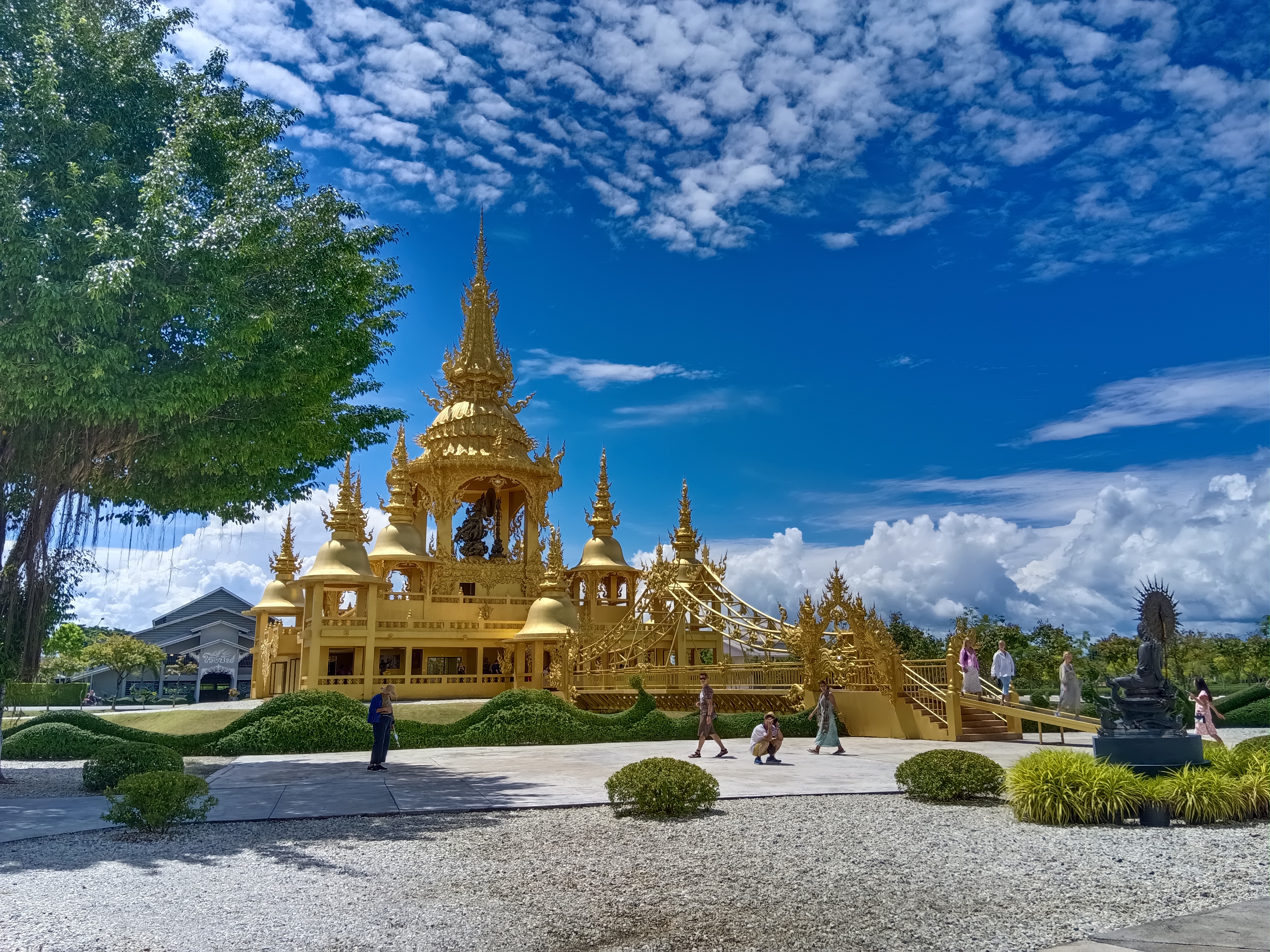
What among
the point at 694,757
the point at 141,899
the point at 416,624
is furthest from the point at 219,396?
the point at 416,624

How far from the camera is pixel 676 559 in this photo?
112ft

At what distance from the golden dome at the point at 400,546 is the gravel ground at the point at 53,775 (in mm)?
16041

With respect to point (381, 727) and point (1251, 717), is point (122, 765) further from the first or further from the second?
point (1251, 717)

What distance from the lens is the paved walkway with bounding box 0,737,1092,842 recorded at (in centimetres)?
1180

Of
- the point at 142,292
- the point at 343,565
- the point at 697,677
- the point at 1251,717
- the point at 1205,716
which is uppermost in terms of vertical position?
the point at 142,292

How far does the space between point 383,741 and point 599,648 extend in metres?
12.7

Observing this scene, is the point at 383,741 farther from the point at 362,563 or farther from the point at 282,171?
the point at 362,563

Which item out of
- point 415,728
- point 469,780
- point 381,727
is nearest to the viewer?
point 469,780

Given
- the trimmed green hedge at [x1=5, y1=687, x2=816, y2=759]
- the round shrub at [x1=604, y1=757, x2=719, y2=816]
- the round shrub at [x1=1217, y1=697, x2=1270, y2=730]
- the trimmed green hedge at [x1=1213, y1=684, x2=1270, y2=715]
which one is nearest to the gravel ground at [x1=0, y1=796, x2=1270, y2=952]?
the round shrub at [x1=604, y1=757, x2=719, y2=816]

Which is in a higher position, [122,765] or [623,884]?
[122,765]

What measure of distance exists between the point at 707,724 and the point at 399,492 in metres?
22.0

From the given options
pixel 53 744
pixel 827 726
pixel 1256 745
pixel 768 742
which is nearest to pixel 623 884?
pixel 768 742

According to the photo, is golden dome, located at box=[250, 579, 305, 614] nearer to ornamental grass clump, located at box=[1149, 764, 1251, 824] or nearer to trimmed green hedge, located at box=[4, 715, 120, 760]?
trimmed green hedge, located at box=[4, 715, 120, 760]

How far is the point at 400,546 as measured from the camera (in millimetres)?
35531
